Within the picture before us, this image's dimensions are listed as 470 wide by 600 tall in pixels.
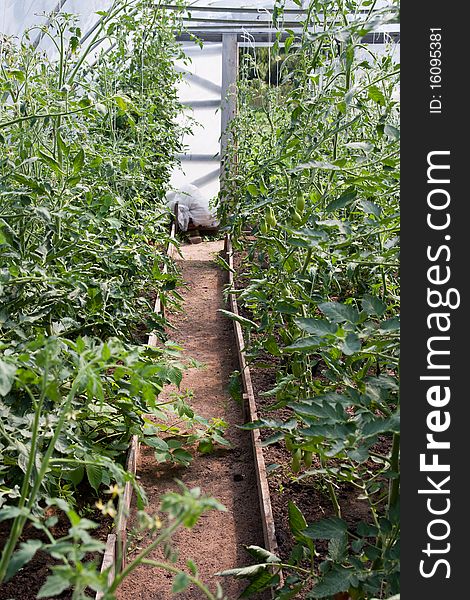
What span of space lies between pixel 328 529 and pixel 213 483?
68.9 inches

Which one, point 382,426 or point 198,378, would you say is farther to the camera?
point 198,378

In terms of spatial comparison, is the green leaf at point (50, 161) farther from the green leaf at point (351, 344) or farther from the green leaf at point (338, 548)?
the green leaf at point (338, 548)

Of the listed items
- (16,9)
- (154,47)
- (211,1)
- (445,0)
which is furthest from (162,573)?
(211,1)

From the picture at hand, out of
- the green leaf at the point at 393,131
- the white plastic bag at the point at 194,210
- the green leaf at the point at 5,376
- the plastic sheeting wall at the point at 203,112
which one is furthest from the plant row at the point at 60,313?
the plastic sheeting wall at the point at 203,112

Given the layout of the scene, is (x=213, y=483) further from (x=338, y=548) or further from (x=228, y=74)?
(x=228, y=74)

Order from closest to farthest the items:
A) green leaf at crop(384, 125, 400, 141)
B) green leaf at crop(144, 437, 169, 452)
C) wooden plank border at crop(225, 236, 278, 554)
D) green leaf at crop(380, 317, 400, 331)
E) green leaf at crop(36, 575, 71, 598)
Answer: green leaf at crop(36, 575, 71, 598), green leaf at crop(380, 317, 400, 331), green leaf at crop(384, 125, 400, 141), wooden plank border at crop(225, 236, 278, 554), green leaf at crop(144, 437, 169, 452)

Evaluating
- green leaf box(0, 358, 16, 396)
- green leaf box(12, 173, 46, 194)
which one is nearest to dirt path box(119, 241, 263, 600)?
green leaf box(12, 173, 46, 194)

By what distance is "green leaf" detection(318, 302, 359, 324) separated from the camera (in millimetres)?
1706

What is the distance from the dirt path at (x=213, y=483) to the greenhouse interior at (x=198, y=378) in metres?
0.01

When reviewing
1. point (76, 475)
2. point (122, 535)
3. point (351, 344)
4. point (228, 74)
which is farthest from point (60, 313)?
point (228, 74)

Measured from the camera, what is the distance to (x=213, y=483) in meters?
3.47

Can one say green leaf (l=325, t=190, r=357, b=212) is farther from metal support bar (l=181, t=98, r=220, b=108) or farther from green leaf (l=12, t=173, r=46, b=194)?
metal support bar (l=181, t=98, r=220, b=108)

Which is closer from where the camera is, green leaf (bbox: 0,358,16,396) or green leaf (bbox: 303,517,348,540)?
green leaf (bbox: 0,358,16,396)

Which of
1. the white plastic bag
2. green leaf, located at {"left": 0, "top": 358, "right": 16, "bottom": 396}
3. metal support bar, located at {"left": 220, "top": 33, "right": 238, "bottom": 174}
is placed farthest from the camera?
metal support bar, located at {"left": 220, "top": 33, "right": 238, "bottom": 174}
